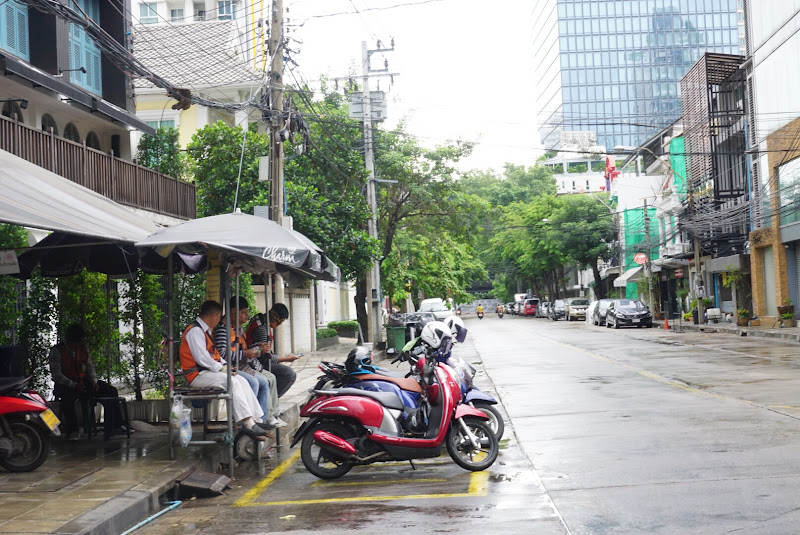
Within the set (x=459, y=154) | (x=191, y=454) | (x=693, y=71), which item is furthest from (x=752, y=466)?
(x=693, y=71)

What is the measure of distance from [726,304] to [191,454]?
40.9m

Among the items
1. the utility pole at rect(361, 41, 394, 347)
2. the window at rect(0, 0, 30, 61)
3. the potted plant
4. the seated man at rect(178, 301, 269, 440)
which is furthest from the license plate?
the potted plant

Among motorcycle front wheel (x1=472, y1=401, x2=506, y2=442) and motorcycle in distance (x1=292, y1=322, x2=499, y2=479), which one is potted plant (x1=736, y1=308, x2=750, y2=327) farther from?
motorcycle in distance (x1=292, y1=322, x2=499, y2=479)

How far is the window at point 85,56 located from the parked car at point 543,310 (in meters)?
53.1

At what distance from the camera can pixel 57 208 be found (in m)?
7.58

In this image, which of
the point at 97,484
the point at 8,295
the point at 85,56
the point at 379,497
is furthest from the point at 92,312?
the point at 85,56

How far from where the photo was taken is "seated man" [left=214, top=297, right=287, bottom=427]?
965 cm

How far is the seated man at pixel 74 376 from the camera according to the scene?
34.6ft

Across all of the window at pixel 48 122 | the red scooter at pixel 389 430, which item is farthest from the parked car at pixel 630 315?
the red scooter at pixel 389 430

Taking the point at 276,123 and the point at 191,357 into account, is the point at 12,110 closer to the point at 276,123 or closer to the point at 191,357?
the point at 276,123

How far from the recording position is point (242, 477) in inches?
356

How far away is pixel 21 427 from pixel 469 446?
4320mm

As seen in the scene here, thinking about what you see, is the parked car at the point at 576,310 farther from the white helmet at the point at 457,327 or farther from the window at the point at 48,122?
the white helmet at the point at 457,327

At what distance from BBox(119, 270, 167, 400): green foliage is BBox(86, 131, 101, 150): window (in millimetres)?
10088
